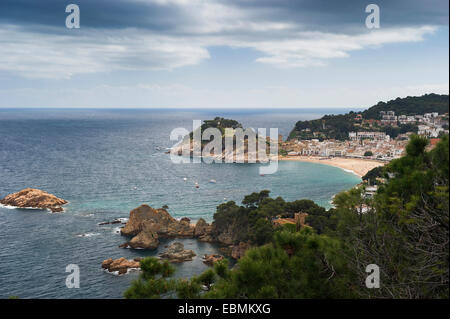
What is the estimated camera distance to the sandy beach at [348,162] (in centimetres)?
4597

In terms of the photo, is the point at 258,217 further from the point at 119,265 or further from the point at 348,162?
the point at 348,162

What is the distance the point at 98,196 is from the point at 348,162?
35.6 meters

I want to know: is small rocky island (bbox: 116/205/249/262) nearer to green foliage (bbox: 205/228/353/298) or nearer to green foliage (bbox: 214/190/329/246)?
green foliage (bbox: 214/190/329/246)

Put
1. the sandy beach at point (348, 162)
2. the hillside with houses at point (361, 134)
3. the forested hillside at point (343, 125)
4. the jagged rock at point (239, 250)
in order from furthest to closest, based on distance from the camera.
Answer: the forested hillside at point (343, 125), the hillside with houses at point (361, 134), the sandy beach at point (348, 162), the jagged rock at point (239, 250)

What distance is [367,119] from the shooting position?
66.7 metres

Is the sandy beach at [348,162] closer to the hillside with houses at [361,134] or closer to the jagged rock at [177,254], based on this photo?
the hillside with houses at [361,134]

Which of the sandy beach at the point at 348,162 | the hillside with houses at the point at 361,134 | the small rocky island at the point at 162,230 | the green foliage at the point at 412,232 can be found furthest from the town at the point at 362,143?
the green foliage at the point at 412,232

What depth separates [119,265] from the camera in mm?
18422

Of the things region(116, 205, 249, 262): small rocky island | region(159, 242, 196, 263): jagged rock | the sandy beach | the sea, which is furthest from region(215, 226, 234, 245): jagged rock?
the sandy beach

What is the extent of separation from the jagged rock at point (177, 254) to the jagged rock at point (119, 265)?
192cm

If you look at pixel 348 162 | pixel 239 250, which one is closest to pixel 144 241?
pixel 239 250

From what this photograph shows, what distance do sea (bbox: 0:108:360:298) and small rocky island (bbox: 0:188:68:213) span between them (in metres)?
0.95

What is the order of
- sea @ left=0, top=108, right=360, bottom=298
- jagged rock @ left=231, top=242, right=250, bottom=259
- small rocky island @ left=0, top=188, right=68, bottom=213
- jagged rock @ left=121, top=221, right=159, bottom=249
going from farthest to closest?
small rocky island @ left=0, top=188, right=68, bottom=213, jagged rock @ left=121, top=221, right=159, bottom=249, jagged rock @ left=231, top=242, right=250, bottom=259, sea @ left=0, top=108, right=360, bottom=298

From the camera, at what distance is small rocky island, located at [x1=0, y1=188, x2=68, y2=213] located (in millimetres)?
29172
